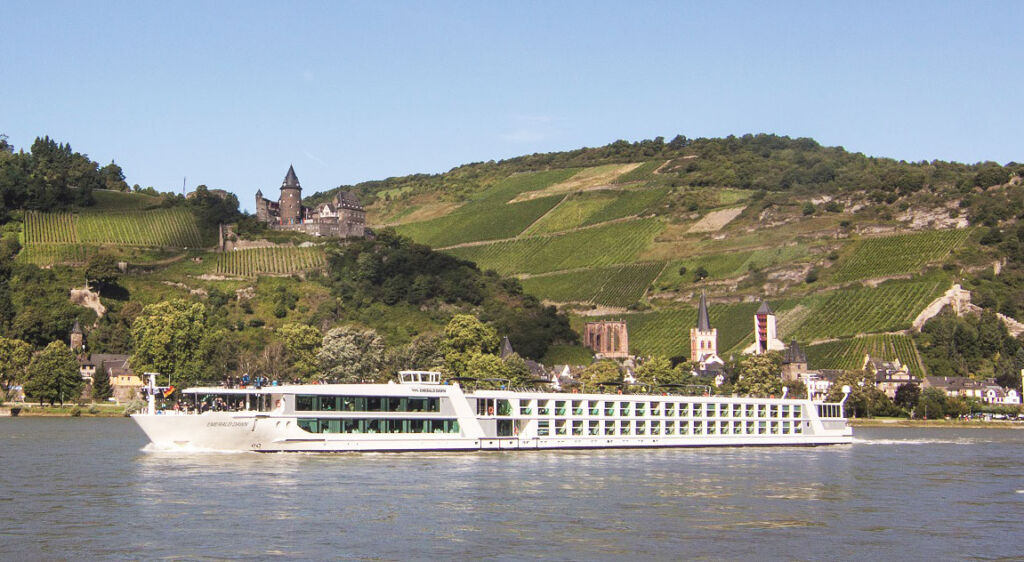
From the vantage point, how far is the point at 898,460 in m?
50.5

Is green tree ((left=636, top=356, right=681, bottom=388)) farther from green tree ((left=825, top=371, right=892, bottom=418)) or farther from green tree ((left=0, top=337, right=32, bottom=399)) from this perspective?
green tree ((left=0, top=337, right=32, bottom=399))

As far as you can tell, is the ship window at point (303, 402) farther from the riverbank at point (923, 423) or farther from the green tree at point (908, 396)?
the green tree at point (908, 396)

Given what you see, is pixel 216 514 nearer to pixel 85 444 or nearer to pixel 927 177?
pixel 85 444

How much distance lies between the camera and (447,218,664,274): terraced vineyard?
14538 cm

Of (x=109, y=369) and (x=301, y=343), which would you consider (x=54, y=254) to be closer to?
(x=109, y=369)

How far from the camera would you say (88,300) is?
107 metres

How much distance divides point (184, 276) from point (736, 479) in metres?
83.0

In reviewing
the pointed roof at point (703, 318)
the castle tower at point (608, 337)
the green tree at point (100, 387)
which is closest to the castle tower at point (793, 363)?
the pointed roof at point (703, 318)

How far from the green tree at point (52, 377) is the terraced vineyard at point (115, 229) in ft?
107

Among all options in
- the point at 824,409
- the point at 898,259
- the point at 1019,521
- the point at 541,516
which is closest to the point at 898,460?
the point at 824,409

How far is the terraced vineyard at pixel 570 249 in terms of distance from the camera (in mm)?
145375

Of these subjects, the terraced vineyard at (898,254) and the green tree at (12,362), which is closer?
the green tree at (12,362)

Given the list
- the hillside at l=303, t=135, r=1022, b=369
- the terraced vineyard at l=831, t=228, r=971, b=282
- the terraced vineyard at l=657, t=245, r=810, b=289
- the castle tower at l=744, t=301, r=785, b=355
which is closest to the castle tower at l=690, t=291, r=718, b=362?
the hillside at l=303, t=135, r=1022, b=369

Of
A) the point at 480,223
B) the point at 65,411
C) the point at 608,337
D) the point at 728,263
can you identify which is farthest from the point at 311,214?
the point at 65,411
